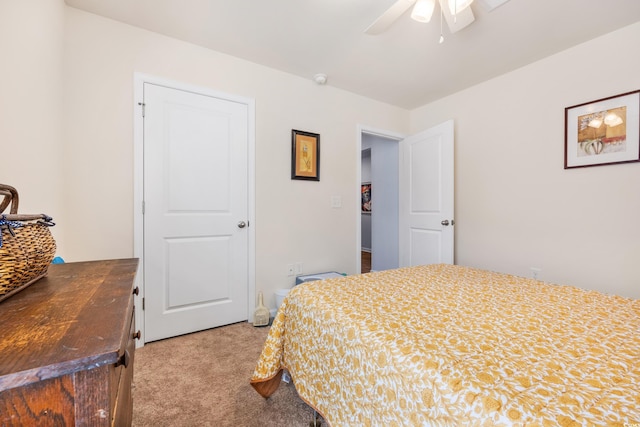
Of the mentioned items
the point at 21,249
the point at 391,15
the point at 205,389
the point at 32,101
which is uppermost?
the point at 391,15

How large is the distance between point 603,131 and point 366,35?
1.98m

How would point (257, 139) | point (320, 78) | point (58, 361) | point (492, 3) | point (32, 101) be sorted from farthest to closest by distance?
point (320, 78) → point (257, 139) → point (492, 3) → point (32, 101) → point (58, 361)

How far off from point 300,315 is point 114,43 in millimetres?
2306

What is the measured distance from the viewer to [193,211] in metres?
2.30

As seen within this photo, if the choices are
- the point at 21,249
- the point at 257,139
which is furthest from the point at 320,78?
the point at 21,249

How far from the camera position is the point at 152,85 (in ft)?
6.93

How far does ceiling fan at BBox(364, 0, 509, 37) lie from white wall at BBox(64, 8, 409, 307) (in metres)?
1.27

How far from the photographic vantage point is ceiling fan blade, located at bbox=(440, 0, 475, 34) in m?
1.60

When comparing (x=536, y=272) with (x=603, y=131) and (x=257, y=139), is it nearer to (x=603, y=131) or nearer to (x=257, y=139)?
(x=603, y=131)

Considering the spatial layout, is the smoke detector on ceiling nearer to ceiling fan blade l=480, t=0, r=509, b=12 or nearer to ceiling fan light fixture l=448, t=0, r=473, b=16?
ceiling fan light fixture l=448, t=0, r=473, b=16

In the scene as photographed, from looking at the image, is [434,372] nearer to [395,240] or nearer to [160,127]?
[160,127]

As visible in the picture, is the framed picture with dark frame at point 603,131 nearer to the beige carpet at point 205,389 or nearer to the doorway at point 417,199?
the doorway at point 417,199

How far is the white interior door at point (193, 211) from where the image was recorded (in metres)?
2.13

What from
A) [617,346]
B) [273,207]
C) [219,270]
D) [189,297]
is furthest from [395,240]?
[617,346]
